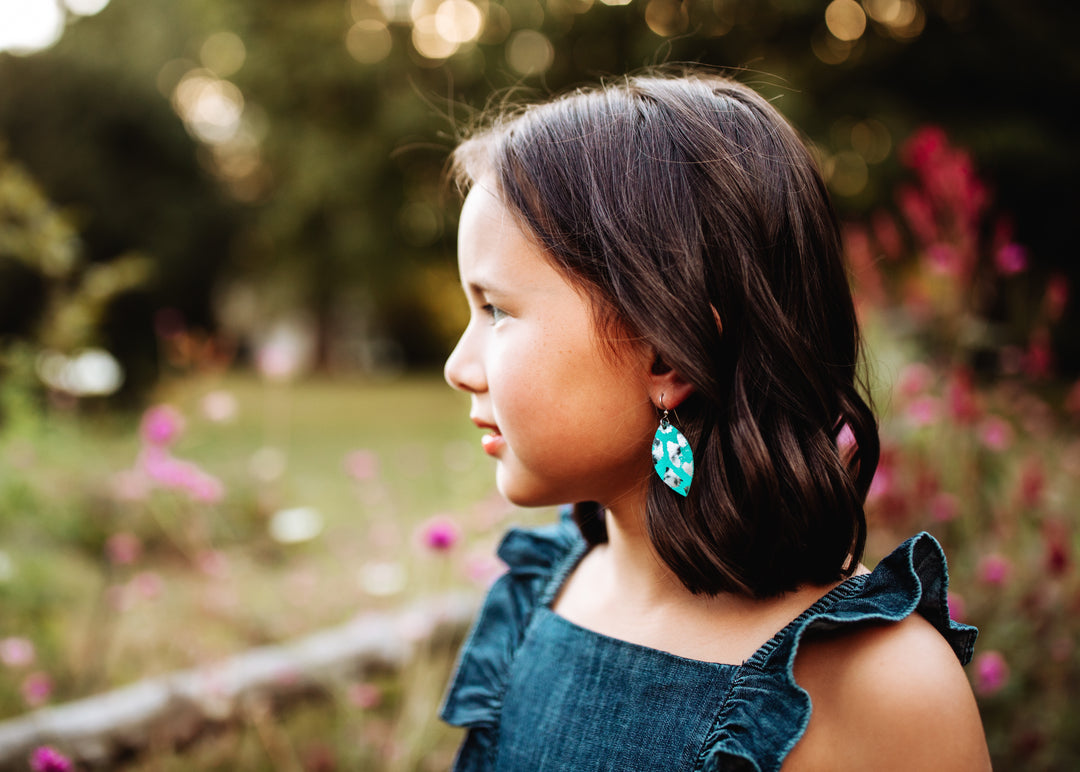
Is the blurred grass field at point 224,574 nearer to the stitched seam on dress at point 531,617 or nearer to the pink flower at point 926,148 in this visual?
the stitched seam on dress at point 531,617

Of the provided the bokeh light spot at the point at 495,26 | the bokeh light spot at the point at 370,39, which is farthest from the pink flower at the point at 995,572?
the bokeh light spot at the point at 370,39

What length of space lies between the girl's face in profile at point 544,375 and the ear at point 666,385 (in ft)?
0.04

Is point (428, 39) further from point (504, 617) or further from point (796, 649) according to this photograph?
point (796, 649)

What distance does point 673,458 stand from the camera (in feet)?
3.43

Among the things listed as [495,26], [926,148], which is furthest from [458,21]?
[926,148]

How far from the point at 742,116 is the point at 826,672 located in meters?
0.77

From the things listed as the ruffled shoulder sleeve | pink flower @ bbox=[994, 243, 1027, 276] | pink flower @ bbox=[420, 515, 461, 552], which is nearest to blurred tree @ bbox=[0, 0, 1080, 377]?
pink flower @ bbox=[994, 243, 1027, 276]

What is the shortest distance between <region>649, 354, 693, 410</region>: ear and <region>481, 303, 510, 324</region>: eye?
0.23 meters

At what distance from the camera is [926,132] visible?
91.5 inches

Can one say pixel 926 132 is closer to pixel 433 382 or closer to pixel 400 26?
pixel 400 26

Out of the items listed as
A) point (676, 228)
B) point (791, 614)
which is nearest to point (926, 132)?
point (676, 228)

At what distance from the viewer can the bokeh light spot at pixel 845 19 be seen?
10.1 metres

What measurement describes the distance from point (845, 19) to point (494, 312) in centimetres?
1121

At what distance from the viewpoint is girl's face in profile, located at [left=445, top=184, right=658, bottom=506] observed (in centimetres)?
107
